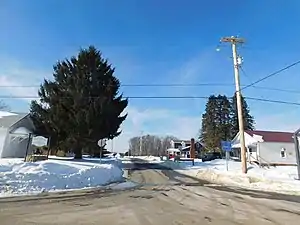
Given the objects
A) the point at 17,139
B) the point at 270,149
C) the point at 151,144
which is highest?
the point at 151,144

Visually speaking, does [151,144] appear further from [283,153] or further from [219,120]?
[283,153]

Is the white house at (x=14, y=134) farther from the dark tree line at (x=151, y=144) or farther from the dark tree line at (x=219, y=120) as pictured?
the dark tree line at (x=151, y=144)

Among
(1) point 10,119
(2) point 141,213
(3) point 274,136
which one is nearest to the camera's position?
(2) point 141,213

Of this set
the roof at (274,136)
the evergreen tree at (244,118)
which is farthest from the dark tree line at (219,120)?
the roof at (274,136)

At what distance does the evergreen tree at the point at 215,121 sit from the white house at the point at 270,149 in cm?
1878

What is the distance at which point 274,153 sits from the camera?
47.2m

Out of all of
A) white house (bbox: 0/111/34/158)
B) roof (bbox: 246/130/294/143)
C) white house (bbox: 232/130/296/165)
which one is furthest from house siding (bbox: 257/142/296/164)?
white house (bbox: 0/111/34/158)

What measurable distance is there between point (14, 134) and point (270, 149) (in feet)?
118

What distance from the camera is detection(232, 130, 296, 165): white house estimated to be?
4669cm

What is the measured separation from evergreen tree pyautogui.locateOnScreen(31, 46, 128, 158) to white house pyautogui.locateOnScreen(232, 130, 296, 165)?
23.1 m

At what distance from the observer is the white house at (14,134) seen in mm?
32250

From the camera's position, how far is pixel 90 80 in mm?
35000

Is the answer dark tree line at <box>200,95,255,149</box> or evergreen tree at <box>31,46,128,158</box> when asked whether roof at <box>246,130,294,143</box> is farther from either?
evergreen tree at <box>31,46,128,158</box>

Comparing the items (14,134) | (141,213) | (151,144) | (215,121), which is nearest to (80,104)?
(14,134)
